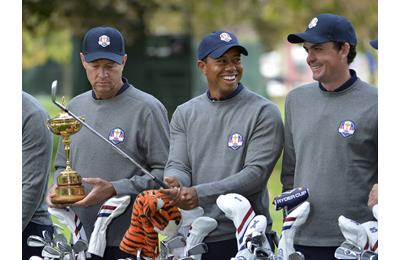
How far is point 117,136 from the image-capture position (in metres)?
5.26

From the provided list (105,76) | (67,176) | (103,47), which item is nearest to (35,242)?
(67,176)

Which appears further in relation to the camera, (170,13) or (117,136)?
(170,13)

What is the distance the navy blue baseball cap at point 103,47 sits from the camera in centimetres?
529

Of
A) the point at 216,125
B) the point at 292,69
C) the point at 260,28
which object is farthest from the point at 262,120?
the point at 292,69

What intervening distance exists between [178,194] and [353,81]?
35.9 inches

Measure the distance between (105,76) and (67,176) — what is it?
22.4 inches

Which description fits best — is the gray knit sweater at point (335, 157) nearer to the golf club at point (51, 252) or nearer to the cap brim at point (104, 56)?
the cap brim at point (104, 56)

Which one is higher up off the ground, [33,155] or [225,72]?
[225,72]

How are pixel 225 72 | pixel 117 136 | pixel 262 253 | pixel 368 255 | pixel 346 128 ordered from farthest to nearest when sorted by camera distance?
pixel 117 136
pixel 225 72
pixel 346 128
pixel 262 253
pixel 368 255

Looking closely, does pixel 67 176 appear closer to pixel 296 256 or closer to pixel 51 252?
pixel 51 252

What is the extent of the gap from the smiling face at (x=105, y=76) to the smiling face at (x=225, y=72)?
466 millimetres

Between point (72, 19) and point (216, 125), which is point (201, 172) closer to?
point (216, 125)

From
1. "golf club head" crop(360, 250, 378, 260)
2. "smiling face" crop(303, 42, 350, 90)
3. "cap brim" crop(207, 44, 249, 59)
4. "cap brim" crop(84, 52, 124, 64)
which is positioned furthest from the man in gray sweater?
"golf club head" crop(360, 250, 378, 260)

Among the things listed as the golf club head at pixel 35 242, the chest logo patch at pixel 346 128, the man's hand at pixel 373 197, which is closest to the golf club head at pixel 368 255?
the man's hand at pixel 373 197
